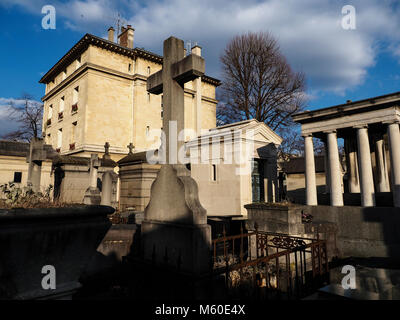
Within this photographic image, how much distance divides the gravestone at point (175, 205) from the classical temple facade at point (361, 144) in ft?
29.6

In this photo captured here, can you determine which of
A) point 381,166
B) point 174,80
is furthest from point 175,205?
point 381,166

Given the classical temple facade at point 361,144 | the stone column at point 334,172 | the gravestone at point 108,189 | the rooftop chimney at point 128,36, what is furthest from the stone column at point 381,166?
the rooftop chimney at point 128,36

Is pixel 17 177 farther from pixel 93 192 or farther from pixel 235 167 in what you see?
pixel 235 167

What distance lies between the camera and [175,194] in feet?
11.6

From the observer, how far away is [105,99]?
21062 mm

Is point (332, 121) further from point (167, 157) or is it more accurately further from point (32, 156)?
point (32, 156)

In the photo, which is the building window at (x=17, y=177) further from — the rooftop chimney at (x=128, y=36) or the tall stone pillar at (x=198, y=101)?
the tall stone pillar at (x=198, y=101)

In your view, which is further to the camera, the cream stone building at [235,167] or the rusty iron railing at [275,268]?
the cream stone building at [235,167]

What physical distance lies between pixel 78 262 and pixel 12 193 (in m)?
1.15

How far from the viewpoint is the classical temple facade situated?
30.4ft

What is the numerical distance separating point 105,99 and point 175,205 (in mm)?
20091

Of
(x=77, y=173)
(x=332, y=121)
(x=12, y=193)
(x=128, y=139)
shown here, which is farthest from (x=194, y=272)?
(x=128, y=139)

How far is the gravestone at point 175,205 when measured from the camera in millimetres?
3209

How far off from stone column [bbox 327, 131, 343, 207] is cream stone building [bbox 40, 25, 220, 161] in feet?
51.4
